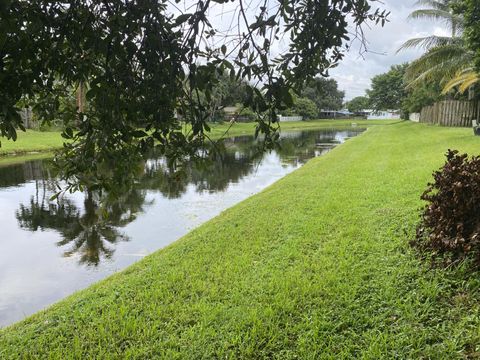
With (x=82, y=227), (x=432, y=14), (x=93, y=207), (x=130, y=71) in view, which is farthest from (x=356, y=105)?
(x=130, y=71)

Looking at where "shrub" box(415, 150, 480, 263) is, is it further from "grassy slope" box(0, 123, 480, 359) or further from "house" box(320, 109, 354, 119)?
"house" box(320, 109, 354, 119)

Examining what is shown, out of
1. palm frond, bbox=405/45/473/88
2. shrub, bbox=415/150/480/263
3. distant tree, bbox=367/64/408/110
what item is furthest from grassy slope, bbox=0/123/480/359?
distant tree, bbox=367/64/408/110

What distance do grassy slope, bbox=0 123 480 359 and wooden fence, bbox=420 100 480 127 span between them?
2089cm

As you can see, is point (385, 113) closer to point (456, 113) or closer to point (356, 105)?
point (356, 105)

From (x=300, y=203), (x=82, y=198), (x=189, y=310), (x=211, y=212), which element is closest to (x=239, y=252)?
(x=189, y=310)

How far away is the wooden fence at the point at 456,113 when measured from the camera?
24322 millimetres

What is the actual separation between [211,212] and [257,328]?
732 centimetres

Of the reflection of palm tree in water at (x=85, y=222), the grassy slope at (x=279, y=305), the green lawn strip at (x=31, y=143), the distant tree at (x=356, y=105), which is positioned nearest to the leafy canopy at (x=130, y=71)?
the grassy slope at (x=279, y=305)

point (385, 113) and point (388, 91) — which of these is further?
point (385, 113)

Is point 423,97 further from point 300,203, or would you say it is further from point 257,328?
point 257,328

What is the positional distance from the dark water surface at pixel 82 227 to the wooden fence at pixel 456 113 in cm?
1454

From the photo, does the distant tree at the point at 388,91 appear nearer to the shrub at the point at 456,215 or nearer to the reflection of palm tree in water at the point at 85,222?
the reflection of palm tree in water at the point at 85,222

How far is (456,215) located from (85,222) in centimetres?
825

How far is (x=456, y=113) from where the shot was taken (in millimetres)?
25797
